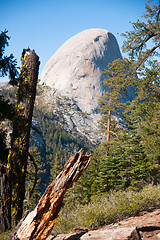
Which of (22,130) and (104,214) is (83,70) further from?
(22,130)

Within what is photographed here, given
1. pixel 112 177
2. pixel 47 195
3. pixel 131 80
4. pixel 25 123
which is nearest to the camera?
pixel 47 195

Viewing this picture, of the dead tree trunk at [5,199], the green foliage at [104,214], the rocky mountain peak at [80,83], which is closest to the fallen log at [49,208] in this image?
the dead tree trunk at [5,199]

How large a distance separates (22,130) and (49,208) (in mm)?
1937

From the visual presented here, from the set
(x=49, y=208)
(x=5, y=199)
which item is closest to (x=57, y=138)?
(x=5, y=199)

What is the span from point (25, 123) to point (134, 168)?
15.6 meters

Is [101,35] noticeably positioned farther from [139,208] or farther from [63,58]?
[139,208]

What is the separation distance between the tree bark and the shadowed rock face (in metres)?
165

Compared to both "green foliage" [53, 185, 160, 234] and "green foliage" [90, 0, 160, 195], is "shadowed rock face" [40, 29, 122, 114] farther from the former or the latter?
"green foliage" [53, 185, 160, 234]

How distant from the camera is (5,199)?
12.4 feet

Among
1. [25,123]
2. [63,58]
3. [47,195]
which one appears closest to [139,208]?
[47,195]

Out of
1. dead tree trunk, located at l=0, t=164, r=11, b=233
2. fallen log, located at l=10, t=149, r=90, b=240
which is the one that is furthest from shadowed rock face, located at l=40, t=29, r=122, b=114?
fallen log, located at l=10, t=149, r=90, b=240

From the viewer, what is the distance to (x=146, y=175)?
17500 mm

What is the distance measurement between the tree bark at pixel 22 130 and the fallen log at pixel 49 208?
35.5 inches

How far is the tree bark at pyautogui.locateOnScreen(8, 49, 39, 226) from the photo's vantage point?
4.02 meters
